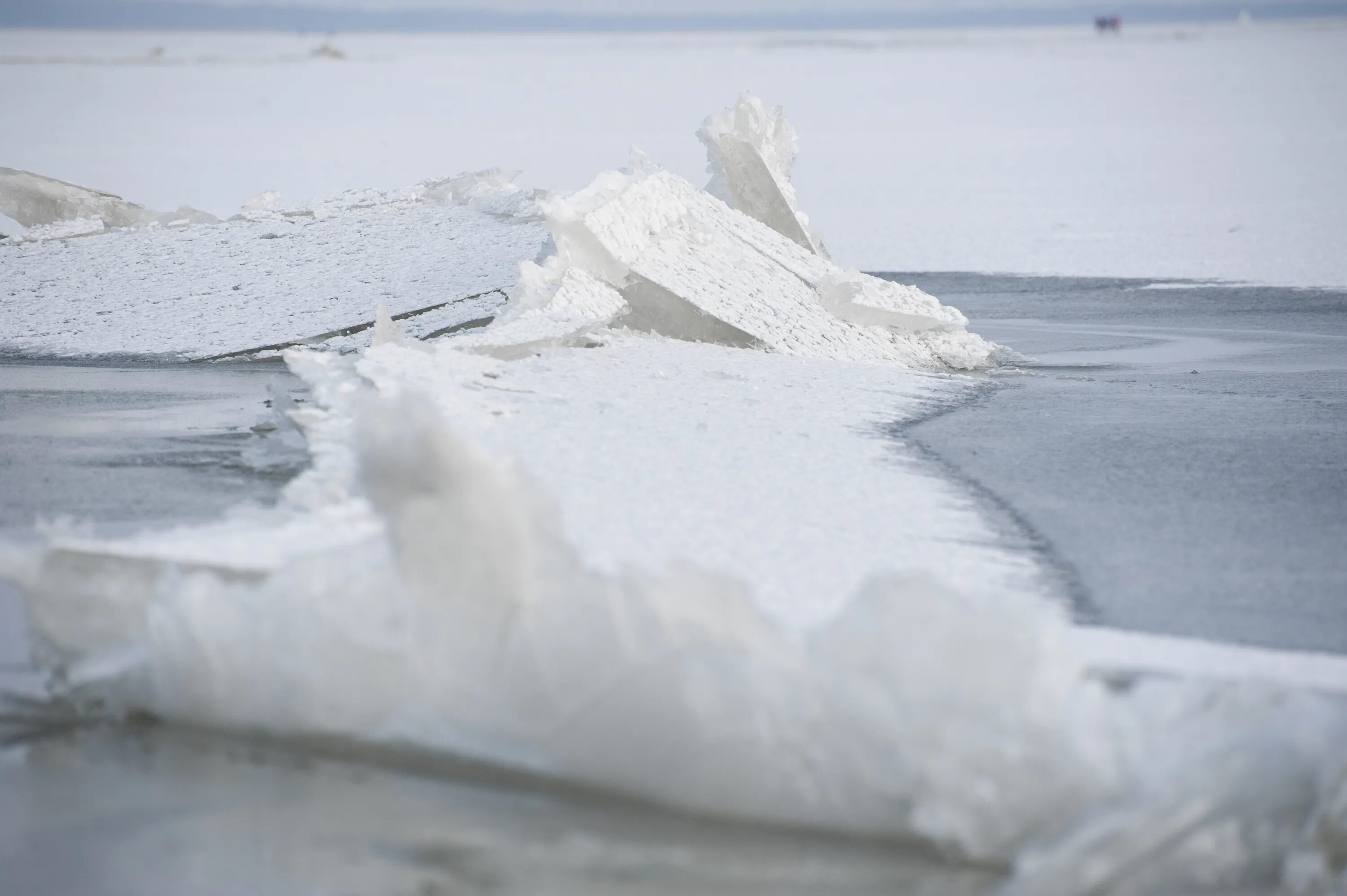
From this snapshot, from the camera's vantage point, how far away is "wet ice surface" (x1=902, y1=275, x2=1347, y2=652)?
9.68 ft

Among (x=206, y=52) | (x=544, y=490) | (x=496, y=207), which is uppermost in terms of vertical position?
(x=206, y=52)

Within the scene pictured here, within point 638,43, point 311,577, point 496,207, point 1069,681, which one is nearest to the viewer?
point 1069,681

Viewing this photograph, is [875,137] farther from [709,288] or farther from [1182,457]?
[1182,457]

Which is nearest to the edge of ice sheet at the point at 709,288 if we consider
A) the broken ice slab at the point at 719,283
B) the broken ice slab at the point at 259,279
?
the broken ice slab at the point at 719,283

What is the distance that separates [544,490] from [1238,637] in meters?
1.27

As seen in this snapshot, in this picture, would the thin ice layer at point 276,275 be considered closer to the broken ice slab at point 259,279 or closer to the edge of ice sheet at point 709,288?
the broken ice slab at point 259,279

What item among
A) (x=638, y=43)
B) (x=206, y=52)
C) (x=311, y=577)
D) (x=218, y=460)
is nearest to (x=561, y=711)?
(x=311, y=577)

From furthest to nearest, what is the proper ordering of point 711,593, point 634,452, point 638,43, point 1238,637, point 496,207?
point 638,43 < point 496,207 < point 634,452 < point 1238,637 < point 711,593

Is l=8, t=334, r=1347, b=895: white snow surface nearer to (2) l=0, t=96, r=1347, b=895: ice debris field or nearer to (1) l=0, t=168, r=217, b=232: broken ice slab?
(2) l=0, t=96, r=1347, b=895: ice debris field

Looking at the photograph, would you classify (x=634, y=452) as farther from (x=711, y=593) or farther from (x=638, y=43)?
(x=638, y=43)

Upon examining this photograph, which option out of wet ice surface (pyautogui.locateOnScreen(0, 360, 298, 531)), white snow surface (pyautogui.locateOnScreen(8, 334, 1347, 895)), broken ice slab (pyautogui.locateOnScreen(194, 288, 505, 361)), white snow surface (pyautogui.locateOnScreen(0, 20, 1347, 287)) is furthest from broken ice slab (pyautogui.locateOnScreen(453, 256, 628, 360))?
white snow surface (pyautogui.locateOnScreen(0, 20, 1347, 287))

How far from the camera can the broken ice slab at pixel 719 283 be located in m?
5.44

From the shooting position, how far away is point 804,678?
2150mm

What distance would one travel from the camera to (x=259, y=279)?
6449 mm
